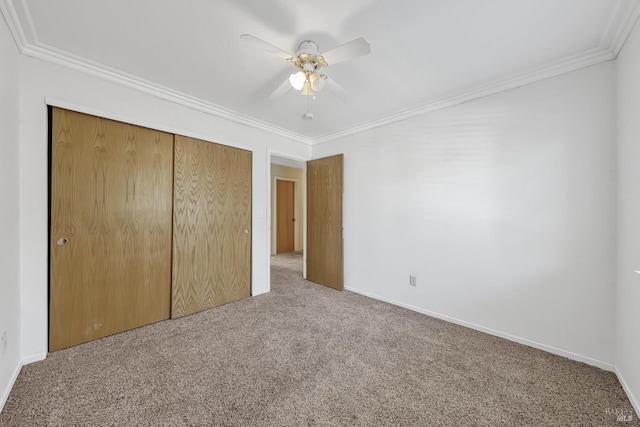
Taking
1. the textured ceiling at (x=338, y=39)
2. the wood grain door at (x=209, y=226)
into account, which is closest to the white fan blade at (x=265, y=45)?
the textured ceiling at (x=338, y=39)

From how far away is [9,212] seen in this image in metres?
1.56

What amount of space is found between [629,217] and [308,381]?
7.67ft

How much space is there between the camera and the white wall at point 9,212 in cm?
143

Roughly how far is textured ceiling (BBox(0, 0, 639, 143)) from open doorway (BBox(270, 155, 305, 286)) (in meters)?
3.92

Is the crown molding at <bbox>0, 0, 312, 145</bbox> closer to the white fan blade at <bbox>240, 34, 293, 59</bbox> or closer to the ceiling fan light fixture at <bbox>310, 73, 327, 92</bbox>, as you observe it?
the white fan blade at <bbox>240, 34, 293, 59</bbox>

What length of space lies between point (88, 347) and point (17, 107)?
1892 mm

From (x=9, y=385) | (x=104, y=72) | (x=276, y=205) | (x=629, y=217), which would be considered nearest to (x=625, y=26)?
(x=629, y=217)

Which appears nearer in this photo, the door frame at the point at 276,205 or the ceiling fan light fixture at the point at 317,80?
the ceiling fan light fixture at the point at 317,80

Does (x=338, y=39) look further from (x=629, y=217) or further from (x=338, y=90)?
(x=629, y=217)

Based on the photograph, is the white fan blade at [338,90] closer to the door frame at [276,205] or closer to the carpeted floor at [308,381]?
the carpeted floor at [308,381]

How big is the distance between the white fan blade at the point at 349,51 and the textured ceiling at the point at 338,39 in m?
0.20

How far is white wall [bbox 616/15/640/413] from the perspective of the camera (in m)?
1.45

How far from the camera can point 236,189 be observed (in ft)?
10.0

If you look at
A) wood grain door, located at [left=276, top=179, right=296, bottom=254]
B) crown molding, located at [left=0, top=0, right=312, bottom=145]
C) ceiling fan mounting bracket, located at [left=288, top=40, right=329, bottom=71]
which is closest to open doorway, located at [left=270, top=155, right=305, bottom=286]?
wood grain door, located at [left=276, top=179, right=296, bottom=254]
